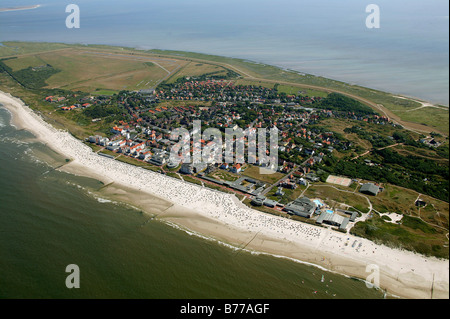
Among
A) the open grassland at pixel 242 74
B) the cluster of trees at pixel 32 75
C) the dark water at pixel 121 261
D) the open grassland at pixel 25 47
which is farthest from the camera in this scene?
the open grassland at pixel 25 47

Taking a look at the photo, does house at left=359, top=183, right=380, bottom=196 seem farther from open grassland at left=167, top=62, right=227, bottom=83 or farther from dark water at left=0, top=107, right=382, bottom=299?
open grassland at left=167, top=62, right=227, bottom=83

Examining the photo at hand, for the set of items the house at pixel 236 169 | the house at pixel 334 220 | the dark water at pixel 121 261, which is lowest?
the dark water at pixel 121 261

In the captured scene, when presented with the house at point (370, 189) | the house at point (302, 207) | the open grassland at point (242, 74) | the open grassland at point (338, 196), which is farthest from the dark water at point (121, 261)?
the open grassland at point (242, 74)

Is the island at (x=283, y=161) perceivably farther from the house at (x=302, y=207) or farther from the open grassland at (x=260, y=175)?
the open grassland at (x=260, y=175)

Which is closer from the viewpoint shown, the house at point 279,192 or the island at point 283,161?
the island at point 283,161

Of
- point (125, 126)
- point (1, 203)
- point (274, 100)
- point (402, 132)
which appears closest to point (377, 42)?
point (274, 100)

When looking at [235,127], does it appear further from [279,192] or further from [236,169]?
[279,192]
